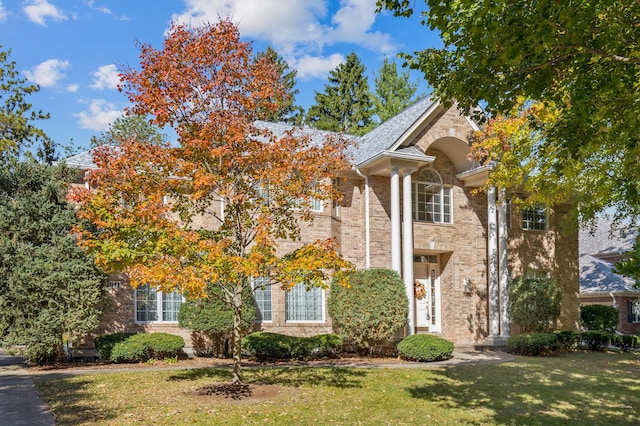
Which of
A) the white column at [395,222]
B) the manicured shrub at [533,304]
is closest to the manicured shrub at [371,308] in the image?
the white column at [395,222]

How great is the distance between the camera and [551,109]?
14.8 m

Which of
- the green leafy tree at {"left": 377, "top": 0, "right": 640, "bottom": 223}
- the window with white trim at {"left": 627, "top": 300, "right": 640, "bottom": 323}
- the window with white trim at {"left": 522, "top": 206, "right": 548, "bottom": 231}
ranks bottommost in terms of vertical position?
the window with white trim at {"left": 627, "top": 300, "right": 640, "bottom": 323}

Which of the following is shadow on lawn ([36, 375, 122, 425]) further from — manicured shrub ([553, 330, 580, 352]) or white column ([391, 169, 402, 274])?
manicured shrub ([553, 330, 580, 352])

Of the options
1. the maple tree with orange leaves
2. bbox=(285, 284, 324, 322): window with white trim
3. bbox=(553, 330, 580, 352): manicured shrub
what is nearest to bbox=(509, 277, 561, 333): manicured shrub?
bbox=(553, 330, 580, 352): manicured shrub

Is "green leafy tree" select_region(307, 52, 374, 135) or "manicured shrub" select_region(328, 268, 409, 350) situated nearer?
"manicured shrub" select_region(328, 268, 409, 350)

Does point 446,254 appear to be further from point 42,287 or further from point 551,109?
point 42,287

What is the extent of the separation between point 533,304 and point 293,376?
10.6 m

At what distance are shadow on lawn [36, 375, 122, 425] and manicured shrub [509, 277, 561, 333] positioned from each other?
46.7 ft

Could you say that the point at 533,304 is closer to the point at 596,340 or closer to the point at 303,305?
the point at 596,340

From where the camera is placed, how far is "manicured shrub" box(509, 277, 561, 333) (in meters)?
19.7

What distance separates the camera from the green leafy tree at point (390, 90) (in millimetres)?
41906

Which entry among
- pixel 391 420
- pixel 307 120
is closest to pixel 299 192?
pixel 391 420

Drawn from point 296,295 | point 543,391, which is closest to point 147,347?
point 296,295

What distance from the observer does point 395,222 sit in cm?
1814
